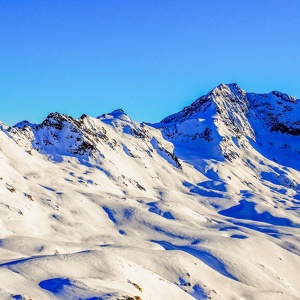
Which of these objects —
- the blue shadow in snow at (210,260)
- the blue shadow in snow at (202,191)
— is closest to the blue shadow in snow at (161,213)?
the blue shadow in snow at (210,260)

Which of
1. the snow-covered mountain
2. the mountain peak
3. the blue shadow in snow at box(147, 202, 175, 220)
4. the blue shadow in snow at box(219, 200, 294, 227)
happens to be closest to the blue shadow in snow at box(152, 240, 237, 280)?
the snow-covered mountain

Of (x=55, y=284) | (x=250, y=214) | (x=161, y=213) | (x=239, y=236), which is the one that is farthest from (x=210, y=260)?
(x=250, y=214)

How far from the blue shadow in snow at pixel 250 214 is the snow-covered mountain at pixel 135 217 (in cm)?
52

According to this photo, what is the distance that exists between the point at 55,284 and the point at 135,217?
5221 cm

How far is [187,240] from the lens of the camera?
78.1 metres

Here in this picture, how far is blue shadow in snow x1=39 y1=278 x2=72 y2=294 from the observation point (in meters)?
34.7

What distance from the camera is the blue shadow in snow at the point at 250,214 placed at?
11869 cm

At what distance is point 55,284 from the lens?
35.7 m

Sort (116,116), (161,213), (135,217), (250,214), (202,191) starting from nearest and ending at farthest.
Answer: (135,217) → (161,213) → (250,214) → (202,191) → (116,116)

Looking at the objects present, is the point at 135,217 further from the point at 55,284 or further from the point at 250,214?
the point at 55,284

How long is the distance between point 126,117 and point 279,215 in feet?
260

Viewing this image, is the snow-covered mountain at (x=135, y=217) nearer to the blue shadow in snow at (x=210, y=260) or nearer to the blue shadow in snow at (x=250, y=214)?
the blue shadow in snow at (x=210, y=260)

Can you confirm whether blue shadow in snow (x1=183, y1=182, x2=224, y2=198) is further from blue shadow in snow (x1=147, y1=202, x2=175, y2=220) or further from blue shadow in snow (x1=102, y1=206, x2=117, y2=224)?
blue shadow in snow (x1=102, y1=206, x2=117, y2=224)

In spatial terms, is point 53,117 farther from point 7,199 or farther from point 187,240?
point 187,240
